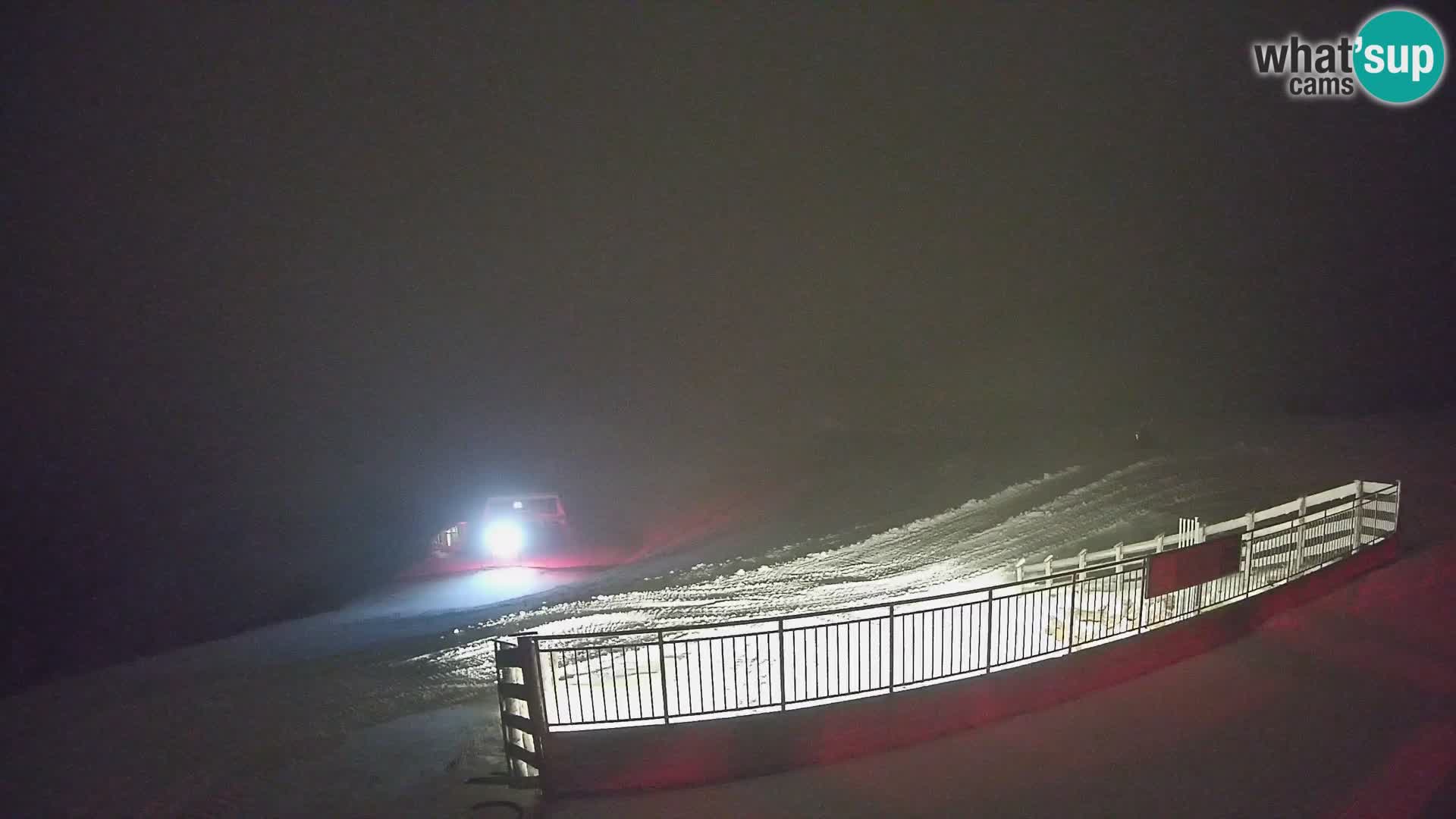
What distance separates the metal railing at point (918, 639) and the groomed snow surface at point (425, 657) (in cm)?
136

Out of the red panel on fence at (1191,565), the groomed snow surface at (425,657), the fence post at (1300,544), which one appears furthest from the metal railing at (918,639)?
the groomed snow surface at (425,657)

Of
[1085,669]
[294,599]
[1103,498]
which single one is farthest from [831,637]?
[294,599]

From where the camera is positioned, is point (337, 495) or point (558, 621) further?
point (337, 495)

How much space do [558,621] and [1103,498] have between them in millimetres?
14541

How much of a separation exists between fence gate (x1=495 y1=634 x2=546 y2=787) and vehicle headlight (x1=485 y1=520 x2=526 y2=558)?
1194 cm

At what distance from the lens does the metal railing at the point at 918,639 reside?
6383mm

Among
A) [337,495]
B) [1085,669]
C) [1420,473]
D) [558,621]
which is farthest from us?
[337,495]

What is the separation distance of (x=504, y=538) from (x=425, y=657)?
296 inches

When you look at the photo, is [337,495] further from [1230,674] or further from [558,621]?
[1230,674]

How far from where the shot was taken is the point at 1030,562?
12109 mm

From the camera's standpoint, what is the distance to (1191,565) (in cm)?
767

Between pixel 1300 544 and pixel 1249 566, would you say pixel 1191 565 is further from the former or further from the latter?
pixel 1300 544

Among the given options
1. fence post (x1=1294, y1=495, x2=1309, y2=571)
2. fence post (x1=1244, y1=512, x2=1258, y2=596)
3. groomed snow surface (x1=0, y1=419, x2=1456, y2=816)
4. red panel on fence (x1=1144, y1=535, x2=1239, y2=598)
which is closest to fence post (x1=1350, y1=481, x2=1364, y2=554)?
fence post (x1=1294, y1=495, x2=1309, y2=571)

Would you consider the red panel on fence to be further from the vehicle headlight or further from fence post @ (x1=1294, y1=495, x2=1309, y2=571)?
the vehicle headlight
